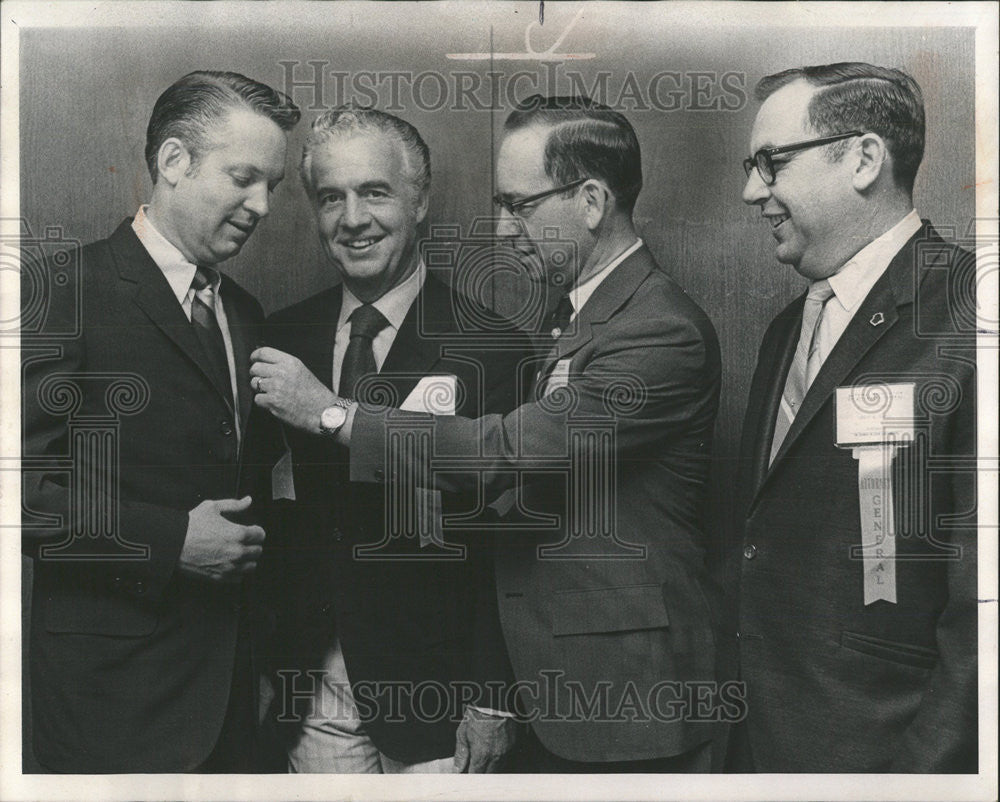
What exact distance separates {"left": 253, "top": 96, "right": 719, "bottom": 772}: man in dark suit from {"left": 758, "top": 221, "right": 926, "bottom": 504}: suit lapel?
306mm

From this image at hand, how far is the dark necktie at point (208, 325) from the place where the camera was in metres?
→ 3.90

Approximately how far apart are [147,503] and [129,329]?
0.60m

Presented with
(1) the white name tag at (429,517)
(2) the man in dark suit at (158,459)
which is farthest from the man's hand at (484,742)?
(2) the man in dark suit at (158,459)

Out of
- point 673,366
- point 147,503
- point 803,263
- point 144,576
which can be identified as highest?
point 803,263

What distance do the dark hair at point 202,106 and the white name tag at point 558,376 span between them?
4.07 ft

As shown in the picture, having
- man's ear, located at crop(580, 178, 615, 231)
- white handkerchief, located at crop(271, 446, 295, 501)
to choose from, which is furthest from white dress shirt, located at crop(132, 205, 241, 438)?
man's ear, located at crop(580, 178, 615, 231)

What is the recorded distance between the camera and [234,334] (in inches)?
155

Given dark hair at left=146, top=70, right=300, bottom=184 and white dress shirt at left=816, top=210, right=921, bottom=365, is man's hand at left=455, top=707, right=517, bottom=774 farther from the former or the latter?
dark hair at left=146, top=70, right=300, bottom=184

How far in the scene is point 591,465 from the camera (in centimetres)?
385

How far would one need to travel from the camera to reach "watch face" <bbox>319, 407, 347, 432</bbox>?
3.83m

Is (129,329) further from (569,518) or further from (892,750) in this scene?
(892,750)

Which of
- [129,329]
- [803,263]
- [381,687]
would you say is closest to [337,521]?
[381,687]

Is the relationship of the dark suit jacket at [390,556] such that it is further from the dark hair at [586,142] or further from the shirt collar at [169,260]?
the dark hair at [586,142]

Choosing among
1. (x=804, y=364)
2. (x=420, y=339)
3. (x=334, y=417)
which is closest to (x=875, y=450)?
(x=804, y=364)
